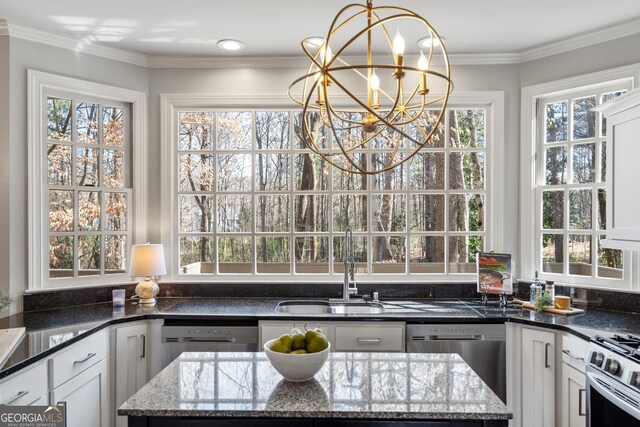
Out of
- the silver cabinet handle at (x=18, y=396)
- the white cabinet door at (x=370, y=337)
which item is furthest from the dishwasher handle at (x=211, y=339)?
the silver cabinet handle at (x=18, y=396)

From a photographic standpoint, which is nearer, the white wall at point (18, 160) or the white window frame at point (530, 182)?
the white wall at point (18, 160)

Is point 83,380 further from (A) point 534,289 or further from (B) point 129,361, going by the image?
(A) point 534,289

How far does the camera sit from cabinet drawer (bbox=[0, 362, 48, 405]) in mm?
1639

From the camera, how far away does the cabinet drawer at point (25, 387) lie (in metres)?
1.64

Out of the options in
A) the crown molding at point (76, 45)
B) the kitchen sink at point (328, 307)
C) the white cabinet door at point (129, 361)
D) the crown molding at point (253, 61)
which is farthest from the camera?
the crown molding at point (253, 61)

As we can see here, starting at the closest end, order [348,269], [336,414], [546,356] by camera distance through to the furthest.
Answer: [336,414], [546,356], [348,269]

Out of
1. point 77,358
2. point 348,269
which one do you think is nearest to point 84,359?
point 77,358

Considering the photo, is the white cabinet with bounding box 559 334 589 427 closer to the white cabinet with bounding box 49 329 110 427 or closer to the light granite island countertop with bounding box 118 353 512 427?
the light granite island countertop with bounding box 118 353 512 427

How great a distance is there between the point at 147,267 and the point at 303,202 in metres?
1.18

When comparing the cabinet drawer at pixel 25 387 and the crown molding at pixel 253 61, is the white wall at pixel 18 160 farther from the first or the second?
the cabinet drawer at pixel 25 387

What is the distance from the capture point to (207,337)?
8.27ft

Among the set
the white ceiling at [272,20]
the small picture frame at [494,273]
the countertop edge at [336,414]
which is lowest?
the countertop edge at [336,414]

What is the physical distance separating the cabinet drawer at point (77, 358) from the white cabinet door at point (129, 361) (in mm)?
106

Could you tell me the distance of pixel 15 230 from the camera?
2541 mm
